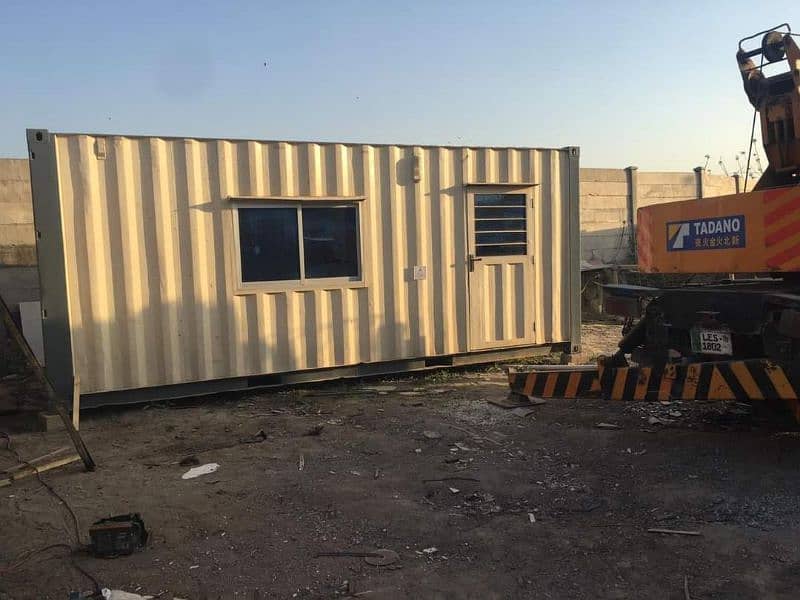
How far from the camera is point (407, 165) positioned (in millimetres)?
7676

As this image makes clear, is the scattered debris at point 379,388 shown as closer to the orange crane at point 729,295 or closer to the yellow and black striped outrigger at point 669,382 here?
the yellow and black striped outrigger at point 669,382

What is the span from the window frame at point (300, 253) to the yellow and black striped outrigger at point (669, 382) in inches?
94.1

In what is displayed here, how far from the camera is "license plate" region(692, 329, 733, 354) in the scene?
4.75m

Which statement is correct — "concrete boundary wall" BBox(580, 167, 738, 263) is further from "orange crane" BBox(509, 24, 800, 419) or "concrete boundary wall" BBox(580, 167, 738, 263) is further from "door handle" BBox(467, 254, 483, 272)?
"orange crane" BBox(509, 24, 800, 419)

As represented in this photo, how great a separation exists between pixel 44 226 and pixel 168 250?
3.73ft

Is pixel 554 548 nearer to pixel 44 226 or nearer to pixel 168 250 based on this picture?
pixel 168 250

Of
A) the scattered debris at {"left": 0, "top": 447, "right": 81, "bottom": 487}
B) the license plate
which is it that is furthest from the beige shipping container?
the license plate

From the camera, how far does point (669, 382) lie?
4.87m

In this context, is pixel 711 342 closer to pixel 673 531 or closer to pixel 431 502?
pixel 673 531

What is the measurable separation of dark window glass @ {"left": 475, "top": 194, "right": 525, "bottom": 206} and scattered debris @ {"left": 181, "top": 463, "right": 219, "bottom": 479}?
461 cm

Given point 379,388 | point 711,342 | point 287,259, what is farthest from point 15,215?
point 711,342

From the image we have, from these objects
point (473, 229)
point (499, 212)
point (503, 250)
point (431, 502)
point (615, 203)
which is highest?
point (615, 203)

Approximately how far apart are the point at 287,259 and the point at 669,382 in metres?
4.16

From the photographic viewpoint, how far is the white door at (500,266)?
26.7 ft
